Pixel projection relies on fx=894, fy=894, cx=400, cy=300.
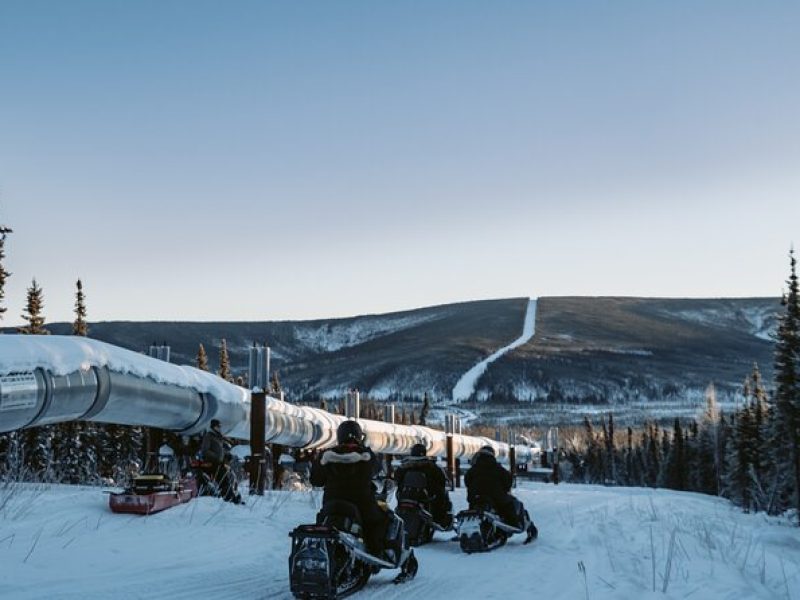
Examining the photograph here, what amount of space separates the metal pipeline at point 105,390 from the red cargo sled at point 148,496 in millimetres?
877

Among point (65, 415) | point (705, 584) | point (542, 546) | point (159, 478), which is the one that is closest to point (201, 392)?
point (159, 478)

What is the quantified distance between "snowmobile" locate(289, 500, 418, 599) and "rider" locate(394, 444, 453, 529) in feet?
15.0

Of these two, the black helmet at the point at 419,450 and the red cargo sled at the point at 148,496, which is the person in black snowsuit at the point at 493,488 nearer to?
the black helmet at the point at 419,450

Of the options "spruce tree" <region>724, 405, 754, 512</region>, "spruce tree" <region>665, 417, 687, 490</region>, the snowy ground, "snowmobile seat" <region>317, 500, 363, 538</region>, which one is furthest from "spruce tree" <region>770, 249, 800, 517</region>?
"spruce tree" <region>665, 417, 687, 490</region>

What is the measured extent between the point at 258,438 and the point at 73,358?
7845 millimetres

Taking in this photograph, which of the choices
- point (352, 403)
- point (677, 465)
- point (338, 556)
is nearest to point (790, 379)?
point (352, 403)

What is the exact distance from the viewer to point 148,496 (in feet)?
40.3

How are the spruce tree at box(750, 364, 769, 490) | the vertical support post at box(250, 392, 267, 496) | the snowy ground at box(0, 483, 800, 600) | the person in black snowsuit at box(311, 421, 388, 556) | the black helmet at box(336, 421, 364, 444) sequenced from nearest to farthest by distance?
1. the snowy ground at box(0, 483, 800, 600)
2. the person in black snowsuit at box(311, 421, 388, 556)
3. the black helmet at box(336, 421, 364, 444)
4. the vertical support post at box(250, 392, 267, 496)
5. the spruce tree at box(750, 364, 769, 490)

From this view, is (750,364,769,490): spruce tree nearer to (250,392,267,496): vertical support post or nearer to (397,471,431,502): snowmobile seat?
(250,392,267,496): vertical support post

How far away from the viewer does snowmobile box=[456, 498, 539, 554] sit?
13.0 metres

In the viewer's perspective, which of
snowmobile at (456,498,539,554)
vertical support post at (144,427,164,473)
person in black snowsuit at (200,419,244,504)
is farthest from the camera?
vertical support post at (144,427,164,473)

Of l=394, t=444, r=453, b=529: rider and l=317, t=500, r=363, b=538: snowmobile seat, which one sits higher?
l=317, t=500, r=363, b=538: snowmobile seat

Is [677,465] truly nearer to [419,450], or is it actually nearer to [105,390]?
[419,450]

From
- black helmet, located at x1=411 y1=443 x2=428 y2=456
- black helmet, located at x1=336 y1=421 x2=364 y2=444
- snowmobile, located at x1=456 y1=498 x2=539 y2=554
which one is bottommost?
snowmobile, located at x1=456 y1=498 x2=539 y2=554
